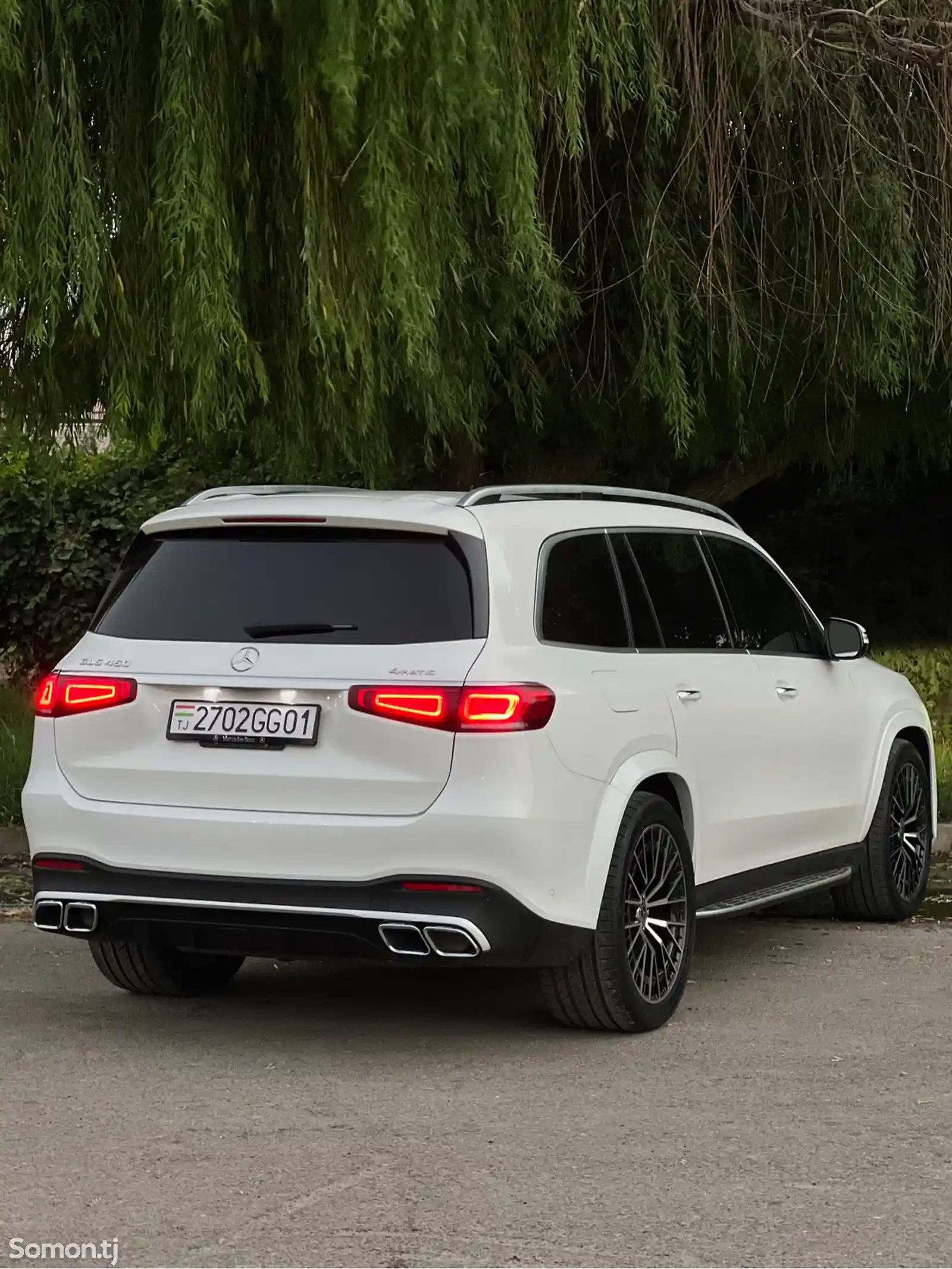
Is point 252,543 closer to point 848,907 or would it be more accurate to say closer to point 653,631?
point 653,631

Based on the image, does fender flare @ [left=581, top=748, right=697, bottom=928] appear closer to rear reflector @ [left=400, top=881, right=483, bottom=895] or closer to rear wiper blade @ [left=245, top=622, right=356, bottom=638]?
rear reflector @ [left=400, top=881, right=483, bottom=895]

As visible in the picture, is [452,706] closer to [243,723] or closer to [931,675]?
[243,723]

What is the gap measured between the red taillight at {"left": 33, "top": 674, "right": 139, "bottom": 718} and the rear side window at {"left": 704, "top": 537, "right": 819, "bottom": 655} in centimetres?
256

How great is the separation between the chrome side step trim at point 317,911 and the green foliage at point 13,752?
17.3 ft

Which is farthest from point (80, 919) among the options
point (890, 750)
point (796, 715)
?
point (890, 750)

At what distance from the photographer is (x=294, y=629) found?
6625 millimetres

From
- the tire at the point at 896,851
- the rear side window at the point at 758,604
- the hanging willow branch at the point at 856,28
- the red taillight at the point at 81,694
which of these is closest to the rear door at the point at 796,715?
the rear side window at the point at 758,604

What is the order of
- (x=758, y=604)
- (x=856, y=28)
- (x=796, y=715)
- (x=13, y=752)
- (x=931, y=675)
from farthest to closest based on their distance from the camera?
(x=931, y=675) < (x=13, y=752) < (x=856, y=28) < (x=758, y=604) < (x=796, y=715)

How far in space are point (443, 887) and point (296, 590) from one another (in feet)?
3.57

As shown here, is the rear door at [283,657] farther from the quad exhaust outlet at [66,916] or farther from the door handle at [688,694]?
the door handle at [688,694]

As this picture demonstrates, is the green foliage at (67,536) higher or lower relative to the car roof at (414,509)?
lower

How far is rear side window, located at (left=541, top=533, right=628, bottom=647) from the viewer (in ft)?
22.5

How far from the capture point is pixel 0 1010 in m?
7.53

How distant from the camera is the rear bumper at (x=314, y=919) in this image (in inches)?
249
